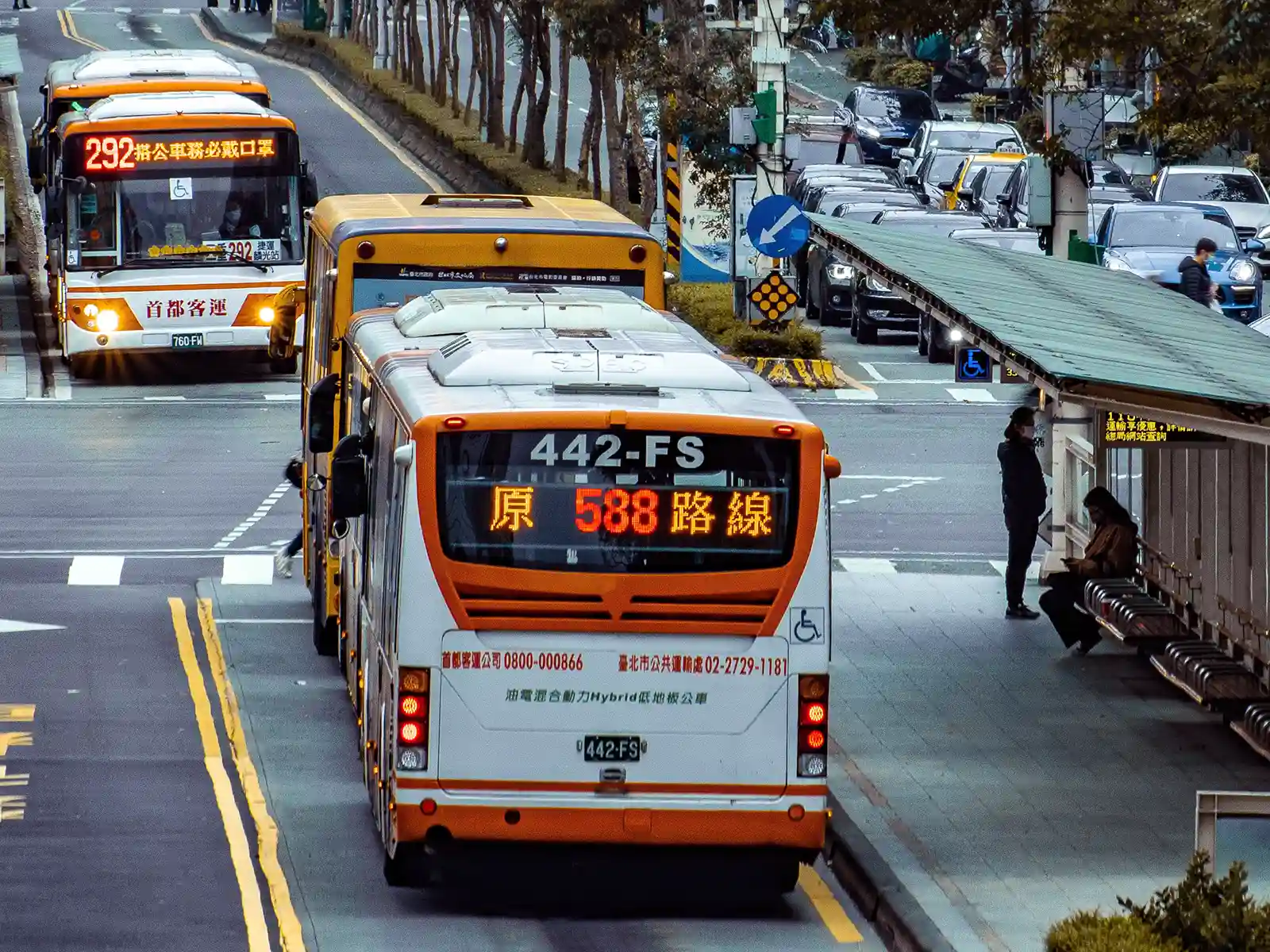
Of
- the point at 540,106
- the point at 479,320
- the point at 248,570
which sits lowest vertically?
the point at 248,570

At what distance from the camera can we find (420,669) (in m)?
11.8

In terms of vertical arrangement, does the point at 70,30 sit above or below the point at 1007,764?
above

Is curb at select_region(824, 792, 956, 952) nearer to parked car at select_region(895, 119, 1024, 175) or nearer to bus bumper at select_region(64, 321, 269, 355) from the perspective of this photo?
bus bumper at select_region(64, 321, 269, 355)

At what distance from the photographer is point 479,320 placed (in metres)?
14.4

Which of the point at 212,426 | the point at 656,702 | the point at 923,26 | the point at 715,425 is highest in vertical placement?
the point at 923,26

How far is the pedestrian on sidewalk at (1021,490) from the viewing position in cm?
1980

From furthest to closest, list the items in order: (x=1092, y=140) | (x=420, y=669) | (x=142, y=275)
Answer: (x=142, y=275) < (x=1092, y=140) < (x=420, y=669)

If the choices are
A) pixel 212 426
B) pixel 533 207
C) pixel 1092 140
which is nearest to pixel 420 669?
pixel 533 207

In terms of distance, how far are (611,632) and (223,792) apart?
3.71 metres

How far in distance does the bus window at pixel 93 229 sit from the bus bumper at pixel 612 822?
71.5ft

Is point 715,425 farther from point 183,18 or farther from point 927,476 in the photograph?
point 183,18

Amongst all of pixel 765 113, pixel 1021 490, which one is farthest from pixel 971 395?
pixel 1021 490

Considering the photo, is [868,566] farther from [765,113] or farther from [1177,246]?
[1177,246]

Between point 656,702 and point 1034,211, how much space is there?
415 inches
